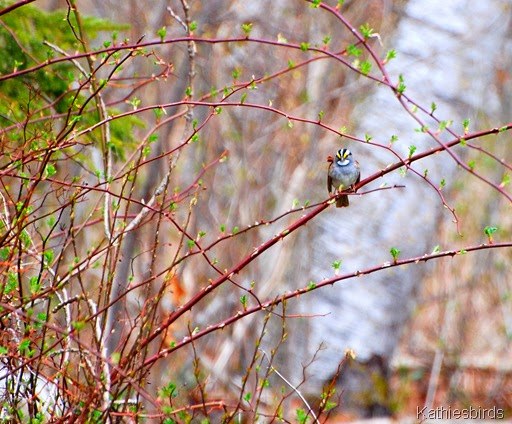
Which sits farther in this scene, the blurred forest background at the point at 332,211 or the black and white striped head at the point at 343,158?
the blurred forest background at the point at 332,211

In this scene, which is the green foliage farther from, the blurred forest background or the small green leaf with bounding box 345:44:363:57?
the small green leaf with bounding box 345:44:363:57

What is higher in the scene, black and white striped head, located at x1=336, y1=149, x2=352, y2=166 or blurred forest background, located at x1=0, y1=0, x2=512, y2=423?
blurred forest background, located at x1=0, y1=0, x2=512, y2=423

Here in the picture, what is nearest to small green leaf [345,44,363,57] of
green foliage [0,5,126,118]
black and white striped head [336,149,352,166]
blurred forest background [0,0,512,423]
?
green foliage [0,5,126,118]

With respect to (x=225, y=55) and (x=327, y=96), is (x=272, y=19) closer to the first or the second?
(x=225, y=55)

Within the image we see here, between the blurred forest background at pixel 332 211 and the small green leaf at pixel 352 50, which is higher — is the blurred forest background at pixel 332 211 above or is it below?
Result: above

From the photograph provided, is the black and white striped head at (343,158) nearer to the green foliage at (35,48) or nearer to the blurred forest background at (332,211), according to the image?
the blurred forest background at (332,211)

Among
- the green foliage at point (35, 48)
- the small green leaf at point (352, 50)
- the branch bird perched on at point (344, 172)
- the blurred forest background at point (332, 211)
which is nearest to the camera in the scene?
the small green leaf at point (352, 50)

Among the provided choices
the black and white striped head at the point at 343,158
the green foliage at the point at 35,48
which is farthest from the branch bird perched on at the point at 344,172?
the green foliage at the point at 35,48

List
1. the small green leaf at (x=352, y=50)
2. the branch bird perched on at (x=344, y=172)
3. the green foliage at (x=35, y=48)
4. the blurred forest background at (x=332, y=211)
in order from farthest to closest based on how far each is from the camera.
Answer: the blurred forest background at (x=332, y=211)
the branch bird perched on at (x=344, y=172)
the green foliage at (x=35, y=48)
the small green leaf at (x=352, y=50)

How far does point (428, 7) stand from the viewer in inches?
255

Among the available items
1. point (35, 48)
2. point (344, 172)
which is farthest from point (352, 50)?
point (35, 48)

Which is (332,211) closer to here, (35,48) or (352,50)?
(35,48)

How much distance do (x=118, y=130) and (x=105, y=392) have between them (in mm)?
1686

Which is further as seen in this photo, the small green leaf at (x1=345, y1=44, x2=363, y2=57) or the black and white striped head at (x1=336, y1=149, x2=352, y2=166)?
the black and white striped head at (x1=336, y1=149, x2=352, y2=166)
